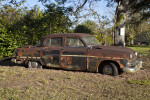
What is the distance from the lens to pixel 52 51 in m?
7.63

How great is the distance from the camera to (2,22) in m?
12.8

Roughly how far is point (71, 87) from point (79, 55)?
192cm

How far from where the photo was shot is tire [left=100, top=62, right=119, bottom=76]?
6594mm

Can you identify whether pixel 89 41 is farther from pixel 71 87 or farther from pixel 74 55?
pixel 71 87

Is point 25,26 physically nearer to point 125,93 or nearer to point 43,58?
point 43,58

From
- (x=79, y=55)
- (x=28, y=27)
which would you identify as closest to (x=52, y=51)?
(x=79, y=55)

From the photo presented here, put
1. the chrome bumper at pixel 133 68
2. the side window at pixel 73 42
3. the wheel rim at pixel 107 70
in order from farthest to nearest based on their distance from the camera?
the side window at pixel 73 42 < the wheel rim at pixel 107 70 < the chrome bumper at pixel 133 68

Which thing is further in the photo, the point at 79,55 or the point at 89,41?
the point at 89,41

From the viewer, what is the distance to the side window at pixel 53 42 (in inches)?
303

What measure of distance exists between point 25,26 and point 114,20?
21.0ft

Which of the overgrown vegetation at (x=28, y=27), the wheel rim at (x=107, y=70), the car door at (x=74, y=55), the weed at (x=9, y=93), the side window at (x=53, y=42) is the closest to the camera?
the weed at (x=9, y=93)

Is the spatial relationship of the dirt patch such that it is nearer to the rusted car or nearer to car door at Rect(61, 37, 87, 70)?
the rusted car

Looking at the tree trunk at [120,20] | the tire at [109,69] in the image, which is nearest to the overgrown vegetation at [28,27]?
the tree trunk at [120,20]

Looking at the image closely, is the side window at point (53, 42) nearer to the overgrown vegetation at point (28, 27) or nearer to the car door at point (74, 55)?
the car door at point (74, 55)
